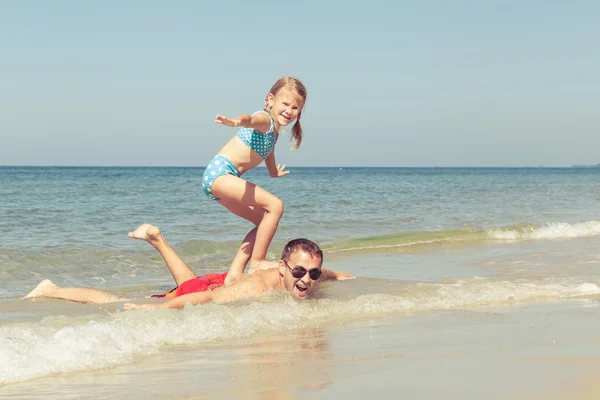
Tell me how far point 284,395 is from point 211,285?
333 cm

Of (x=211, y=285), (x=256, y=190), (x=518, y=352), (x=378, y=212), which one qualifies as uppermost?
(x=256, y=190)

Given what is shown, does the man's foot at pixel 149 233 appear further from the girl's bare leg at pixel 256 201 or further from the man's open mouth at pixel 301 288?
the man's open mouth at pixel 301 288

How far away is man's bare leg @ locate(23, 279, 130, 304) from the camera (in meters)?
5.98

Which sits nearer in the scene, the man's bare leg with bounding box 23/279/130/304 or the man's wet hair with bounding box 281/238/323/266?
the man's wet hair with bounding box 281/238/323/266

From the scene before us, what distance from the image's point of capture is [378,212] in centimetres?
1762

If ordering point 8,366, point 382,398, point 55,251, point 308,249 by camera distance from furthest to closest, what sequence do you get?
point 55,251 → point 308,249 → point 8,366 → point 382,398

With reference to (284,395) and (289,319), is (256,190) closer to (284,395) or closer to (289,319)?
(289,319)

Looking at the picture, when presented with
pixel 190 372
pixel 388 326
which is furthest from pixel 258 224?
pixel 190 372
